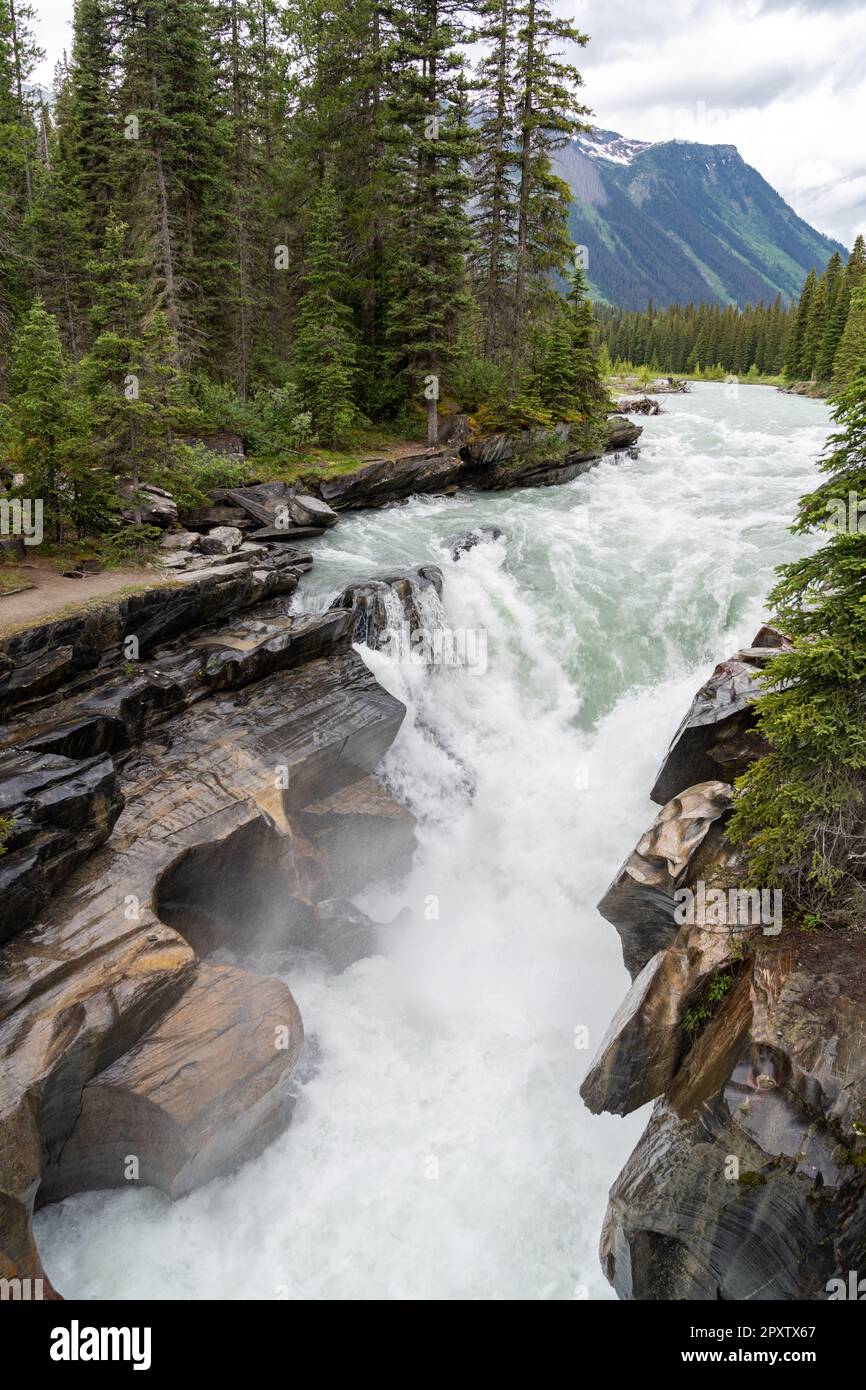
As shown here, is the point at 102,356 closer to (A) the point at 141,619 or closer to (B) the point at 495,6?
(A) the point at 141,619

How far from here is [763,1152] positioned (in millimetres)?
6355

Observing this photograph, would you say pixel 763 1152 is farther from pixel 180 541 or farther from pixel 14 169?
pixel 14 169

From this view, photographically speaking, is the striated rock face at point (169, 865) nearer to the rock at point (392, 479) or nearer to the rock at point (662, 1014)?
the rock at point (662, 1014)

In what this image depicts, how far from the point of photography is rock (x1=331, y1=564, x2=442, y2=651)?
16109mm

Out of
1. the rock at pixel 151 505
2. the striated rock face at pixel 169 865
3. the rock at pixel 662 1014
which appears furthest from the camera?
the rock at pixel 151 505

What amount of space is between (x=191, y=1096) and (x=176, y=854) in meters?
3.24

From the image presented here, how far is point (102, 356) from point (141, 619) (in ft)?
20.7

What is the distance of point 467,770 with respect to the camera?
50.4ft

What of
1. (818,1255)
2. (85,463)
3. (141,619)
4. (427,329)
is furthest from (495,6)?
(818,1255)

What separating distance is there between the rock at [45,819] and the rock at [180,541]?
8.21m

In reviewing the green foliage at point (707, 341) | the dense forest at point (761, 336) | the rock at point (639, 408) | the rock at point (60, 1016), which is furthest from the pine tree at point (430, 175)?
the green foliage at point (707, 341)

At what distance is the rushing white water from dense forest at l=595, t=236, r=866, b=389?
5906 centimetres

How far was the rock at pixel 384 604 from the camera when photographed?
52.9ft

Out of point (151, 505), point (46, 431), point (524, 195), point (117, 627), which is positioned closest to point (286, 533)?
point (151, 505)
